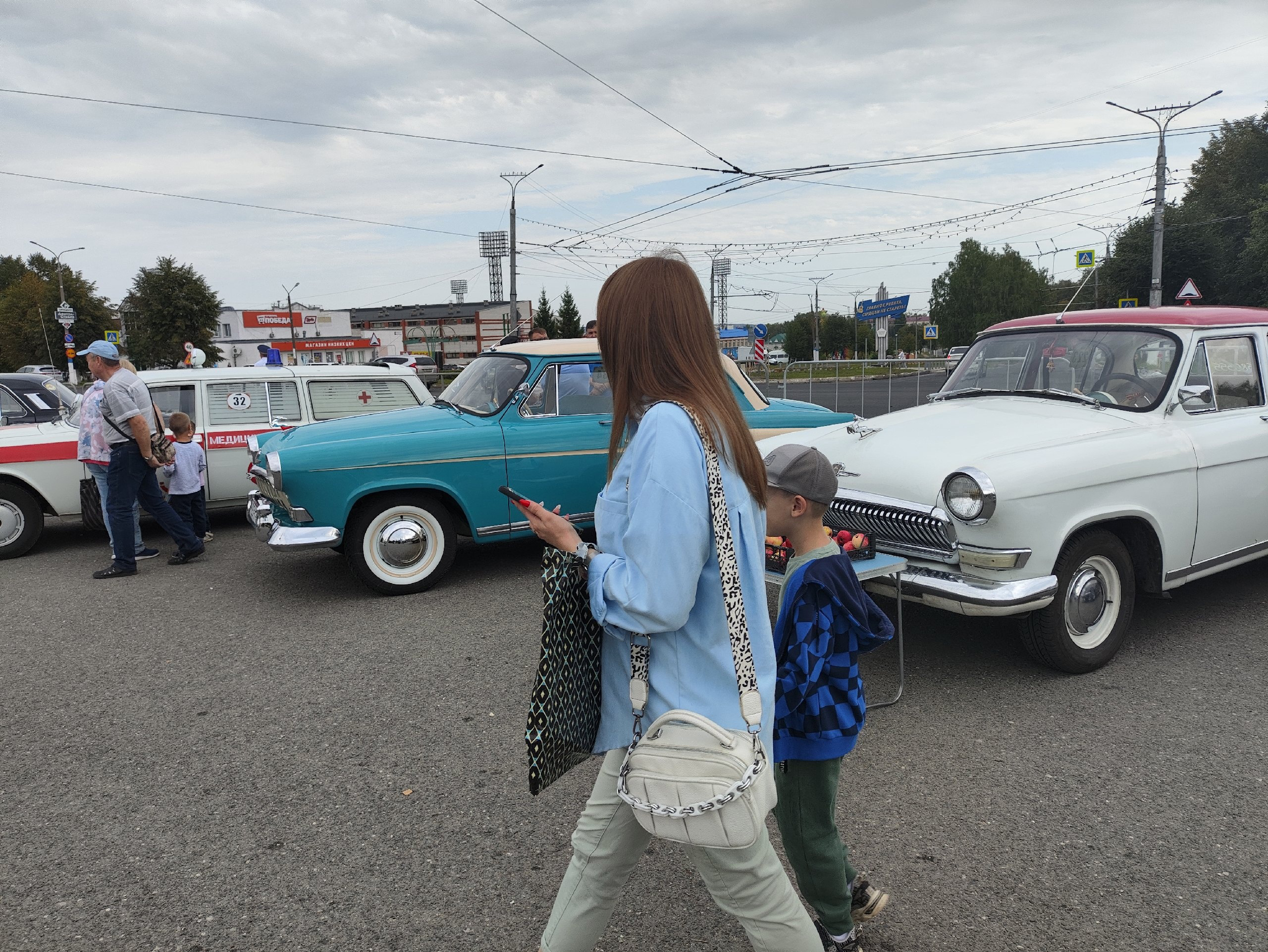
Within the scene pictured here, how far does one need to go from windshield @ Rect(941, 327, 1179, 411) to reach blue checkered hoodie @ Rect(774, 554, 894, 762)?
3285 millimetres

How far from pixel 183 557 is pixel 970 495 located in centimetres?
632

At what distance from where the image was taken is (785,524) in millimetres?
2387

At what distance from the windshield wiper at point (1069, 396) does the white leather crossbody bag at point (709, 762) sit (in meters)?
3.89

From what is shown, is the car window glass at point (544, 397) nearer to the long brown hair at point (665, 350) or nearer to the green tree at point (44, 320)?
the long brown hair at point (665, 350)

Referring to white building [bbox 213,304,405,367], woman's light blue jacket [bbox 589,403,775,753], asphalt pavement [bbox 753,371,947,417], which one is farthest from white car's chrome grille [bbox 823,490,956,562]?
white building [bbox 213,304,405,367]

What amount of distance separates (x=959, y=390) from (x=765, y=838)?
4.44m

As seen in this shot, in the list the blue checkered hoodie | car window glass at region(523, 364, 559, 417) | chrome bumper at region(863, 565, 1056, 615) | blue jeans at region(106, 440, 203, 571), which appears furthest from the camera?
blue jeans at region(106, 440, 203, 571)

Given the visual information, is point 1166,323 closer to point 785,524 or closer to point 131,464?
point 785,524

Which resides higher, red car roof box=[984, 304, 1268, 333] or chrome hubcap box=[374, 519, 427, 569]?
red car roof box=[984, 304, 1268, 333]

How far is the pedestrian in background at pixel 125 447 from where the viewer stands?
6.67 m

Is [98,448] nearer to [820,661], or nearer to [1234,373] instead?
[820,661]

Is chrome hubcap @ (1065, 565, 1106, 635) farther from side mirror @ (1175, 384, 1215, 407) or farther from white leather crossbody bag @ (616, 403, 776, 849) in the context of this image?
white leather crossbody bag @ (616, 403, 776, 849)

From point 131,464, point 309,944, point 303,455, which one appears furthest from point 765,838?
point 131,464

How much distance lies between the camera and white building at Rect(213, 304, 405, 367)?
94.3 metres
